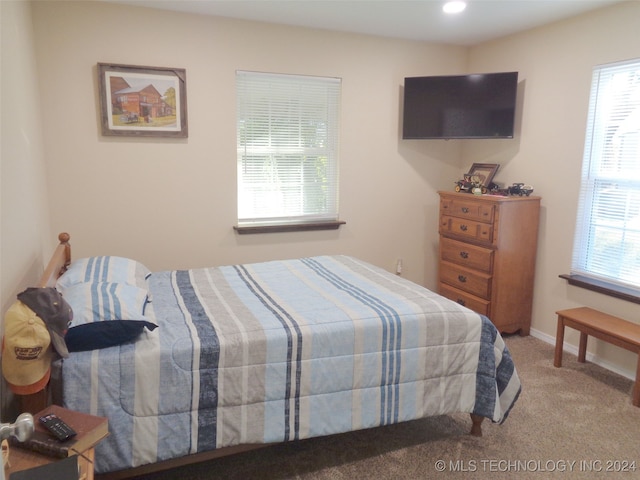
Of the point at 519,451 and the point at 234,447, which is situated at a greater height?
the point at 234,447

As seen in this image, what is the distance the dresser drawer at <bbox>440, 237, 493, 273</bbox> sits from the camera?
363 cm

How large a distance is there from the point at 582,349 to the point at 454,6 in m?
2.52

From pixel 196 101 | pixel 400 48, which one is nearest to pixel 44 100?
pixel 196 101

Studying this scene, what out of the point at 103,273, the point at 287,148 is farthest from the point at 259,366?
the point at 287,148

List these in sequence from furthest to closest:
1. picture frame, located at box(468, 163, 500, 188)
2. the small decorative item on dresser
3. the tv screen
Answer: picture frame, located at box(468, 163, 500, 188)
the tv screen
the small decorative item on dresser

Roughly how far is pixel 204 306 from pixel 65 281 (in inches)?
26.0

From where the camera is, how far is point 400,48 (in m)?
4.12

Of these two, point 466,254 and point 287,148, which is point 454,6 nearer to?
point 287,148

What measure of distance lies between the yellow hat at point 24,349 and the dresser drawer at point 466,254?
3.00 metres

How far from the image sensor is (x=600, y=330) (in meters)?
2.88

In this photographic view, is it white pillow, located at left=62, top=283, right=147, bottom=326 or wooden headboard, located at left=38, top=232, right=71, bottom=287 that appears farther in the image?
wooden headboard, located at left=38, top=232, right=71, bottom=287

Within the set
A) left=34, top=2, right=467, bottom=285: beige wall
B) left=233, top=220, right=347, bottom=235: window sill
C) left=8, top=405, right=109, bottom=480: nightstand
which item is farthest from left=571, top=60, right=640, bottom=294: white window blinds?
left=8, top=405, right=109, bottom=480: nightstand

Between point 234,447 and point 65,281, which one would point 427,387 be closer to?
point 234,447

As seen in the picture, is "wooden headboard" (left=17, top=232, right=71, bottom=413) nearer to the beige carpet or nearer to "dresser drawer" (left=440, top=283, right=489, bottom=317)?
the beige carpet
